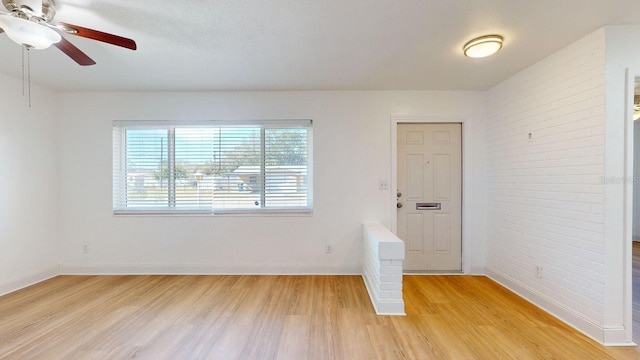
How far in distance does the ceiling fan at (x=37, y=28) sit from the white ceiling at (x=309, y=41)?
0.16 metres

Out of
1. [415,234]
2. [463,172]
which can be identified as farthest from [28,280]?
[463,172]

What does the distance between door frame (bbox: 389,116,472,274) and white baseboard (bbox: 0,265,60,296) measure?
4.54 meters

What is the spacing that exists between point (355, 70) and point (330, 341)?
2608mm

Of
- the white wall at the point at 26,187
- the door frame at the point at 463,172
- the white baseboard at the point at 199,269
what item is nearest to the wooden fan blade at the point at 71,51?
the white wall at the point at 26,187

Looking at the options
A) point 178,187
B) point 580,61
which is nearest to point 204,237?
point 178,187

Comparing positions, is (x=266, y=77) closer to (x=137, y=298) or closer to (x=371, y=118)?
(x=371, y=118)

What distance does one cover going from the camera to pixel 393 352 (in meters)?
1.95

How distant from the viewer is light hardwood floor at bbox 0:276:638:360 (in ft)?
6.46

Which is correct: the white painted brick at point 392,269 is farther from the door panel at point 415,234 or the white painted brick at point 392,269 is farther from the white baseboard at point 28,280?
the white baseboard at point 28,280

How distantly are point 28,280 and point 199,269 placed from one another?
6.38ft

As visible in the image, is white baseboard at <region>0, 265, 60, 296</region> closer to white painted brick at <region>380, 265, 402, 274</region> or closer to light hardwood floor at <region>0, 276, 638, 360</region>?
light hardwood floor at <region>0, 276, 638, 360</region>

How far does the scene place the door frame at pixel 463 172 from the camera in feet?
11.5

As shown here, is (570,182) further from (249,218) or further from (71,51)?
(71,51)

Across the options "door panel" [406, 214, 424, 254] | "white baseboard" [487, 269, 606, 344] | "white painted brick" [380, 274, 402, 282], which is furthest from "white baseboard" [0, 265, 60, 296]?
"white baseboard" [487, 269, 606, 344]
